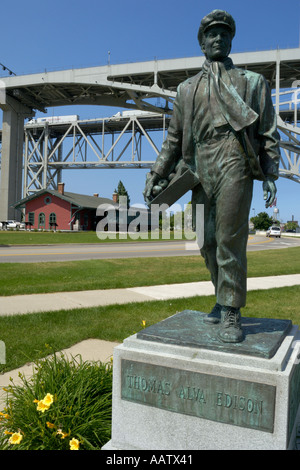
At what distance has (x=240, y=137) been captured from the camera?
110 inches

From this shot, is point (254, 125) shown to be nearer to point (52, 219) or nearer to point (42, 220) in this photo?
point (52, 219)

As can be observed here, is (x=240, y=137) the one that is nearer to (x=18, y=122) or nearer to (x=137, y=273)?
(x=137, y=273)

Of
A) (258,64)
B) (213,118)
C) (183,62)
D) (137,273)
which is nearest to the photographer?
(213,118)

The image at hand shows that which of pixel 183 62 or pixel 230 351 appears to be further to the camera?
pixel 183 62

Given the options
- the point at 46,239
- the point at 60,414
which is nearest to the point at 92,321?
the point at 60,414

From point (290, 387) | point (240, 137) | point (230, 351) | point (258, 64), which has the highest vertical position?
point (258, 64)

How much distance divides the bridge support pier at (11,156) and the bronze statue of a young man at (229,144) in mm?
42854

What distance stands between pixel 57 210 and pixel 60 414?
42.1m

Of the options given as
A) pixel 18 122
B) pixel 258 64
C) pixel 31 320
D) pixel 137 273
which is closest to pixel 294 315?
pixel 31 320

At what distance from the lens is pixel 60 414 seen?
302 cm

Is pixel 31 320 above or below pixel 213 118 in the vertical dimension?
below

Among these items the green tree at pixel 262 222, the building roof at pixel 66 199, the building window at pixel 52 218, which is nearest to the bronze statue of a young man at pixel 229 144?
the building roof at pixel 66 199

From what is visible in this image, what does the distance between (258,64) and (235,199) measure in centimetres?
2984
